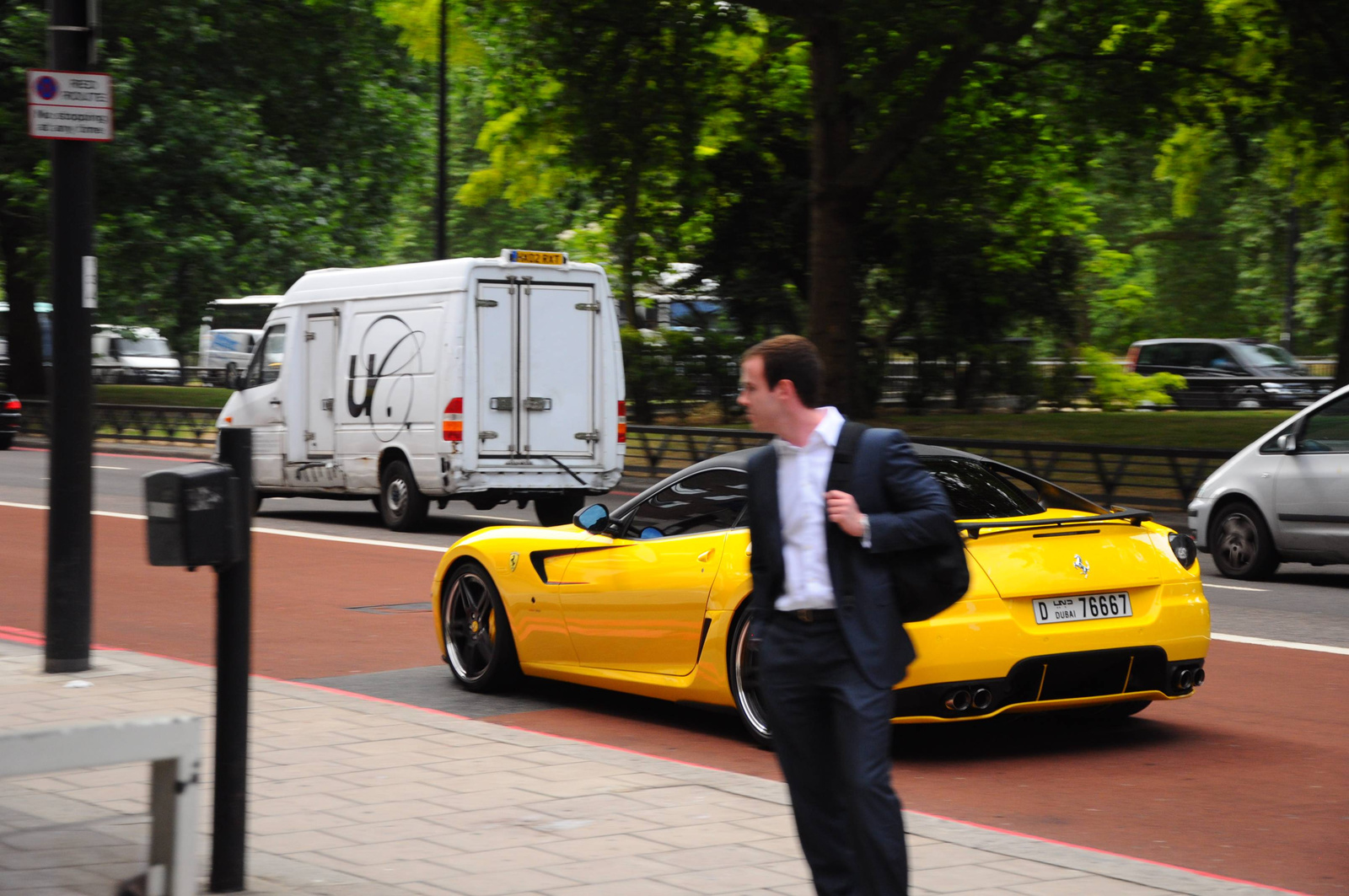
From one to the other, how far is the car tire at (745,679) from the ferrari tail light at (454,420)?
1017 centimetres

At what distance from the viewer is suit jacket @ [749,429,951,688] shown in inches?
162

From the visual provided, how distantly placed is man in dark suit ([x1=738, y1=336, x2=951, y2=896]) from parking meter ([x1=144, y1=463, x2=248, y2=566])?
5.25ft

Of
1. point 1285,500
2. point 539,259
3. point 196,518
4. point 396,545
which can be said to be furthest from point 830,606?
point 539,259

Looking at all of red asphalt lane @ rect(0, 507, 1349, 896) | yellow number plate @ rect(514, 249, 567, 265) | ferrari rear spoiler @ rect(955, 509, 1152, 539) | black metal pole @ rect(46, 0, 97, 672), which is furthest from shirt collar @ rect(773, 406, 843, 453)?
yellow number plate @ rect(514, 249, 567, 265)

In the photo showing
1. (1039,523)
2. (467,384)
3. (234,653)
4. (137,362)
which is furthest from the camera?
(137,362)

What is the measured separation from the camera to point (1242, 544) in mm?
14109

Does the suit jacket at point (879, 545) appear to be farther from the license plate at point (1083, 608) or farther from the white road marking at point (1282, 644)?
the white road marking at point (1282, 644)

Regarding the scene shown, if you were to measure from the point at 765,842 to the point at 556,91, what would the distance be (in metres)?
20.2

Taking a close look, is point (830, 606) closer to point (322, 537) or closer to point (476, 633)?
point (476, 633)

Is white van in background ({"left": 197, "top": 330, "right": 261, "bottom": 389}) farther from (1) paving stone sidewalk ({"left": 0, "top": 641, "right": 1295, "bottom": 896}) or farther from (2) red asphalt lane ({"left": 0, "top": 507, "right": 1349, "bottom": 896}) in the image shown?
(1) paving stone sidewalk ({"left": 0, "top": 641, "right": 1295, "bottom": 896})

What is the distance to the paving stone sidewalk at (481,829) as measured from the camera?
16.4 ft

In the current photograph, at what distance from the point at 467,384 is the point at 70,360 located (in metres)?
8.68

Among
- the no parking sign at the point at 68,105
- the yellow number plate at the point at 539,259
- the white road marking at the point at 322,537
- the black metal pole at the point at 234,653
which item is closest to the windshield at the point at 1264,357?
the yellow number plate at the point at 539,259

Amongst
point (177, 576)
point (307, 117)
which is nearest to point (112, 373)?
point (307, 117)
